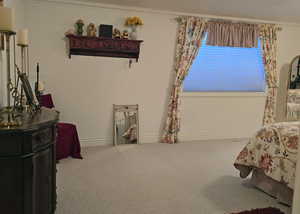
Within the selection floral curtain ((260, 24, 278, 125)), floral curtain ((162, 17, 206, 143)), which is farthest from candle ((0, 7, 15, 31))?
floral curtain ((260, 24, 278, 125))

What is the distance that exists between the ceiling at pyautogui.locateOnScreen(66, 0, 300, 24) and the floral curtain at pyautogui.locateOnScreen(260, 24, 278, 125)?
1.22ft

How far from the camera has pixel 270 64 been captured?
17.7ft

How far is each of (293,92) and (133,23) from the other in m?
3.44

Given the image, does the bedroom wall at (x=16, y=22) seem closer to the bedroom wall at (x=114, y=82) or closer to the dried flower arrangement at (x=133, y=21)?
A: the bedroom wall at (x=114, y=82)

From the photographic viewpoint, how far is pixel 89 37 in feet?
14.0

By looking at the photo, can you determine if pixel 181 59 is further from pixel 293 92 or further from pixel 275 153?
pixel 275 153

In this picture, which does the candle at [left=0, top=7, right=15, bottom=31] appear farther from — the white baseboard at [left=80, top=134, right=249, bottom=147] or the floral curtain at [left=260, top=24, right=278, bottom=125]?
the floral curtain at [left=260, top=24, right=278, bottom=125]

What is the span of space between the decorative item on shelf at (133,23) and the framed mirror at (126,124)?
122cm

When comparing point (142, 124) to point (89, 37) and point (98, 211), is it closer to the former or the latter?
point (89, 37)

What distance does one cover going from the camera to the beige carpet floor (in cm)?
262

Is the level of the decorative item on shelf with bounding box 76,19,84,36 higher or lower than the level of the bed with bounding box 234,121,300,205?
higher

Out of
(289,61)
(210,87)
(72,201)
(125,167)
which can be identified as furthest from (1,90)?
(289,61)

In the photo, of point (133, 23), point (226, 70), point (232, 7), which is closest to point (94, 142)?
Answer: point (133, 23)

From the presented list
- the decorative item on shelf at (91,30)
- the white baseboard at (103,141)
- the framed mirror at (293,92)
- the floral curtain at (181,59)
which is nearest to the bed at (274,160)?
the floral curtain at (181,59)
